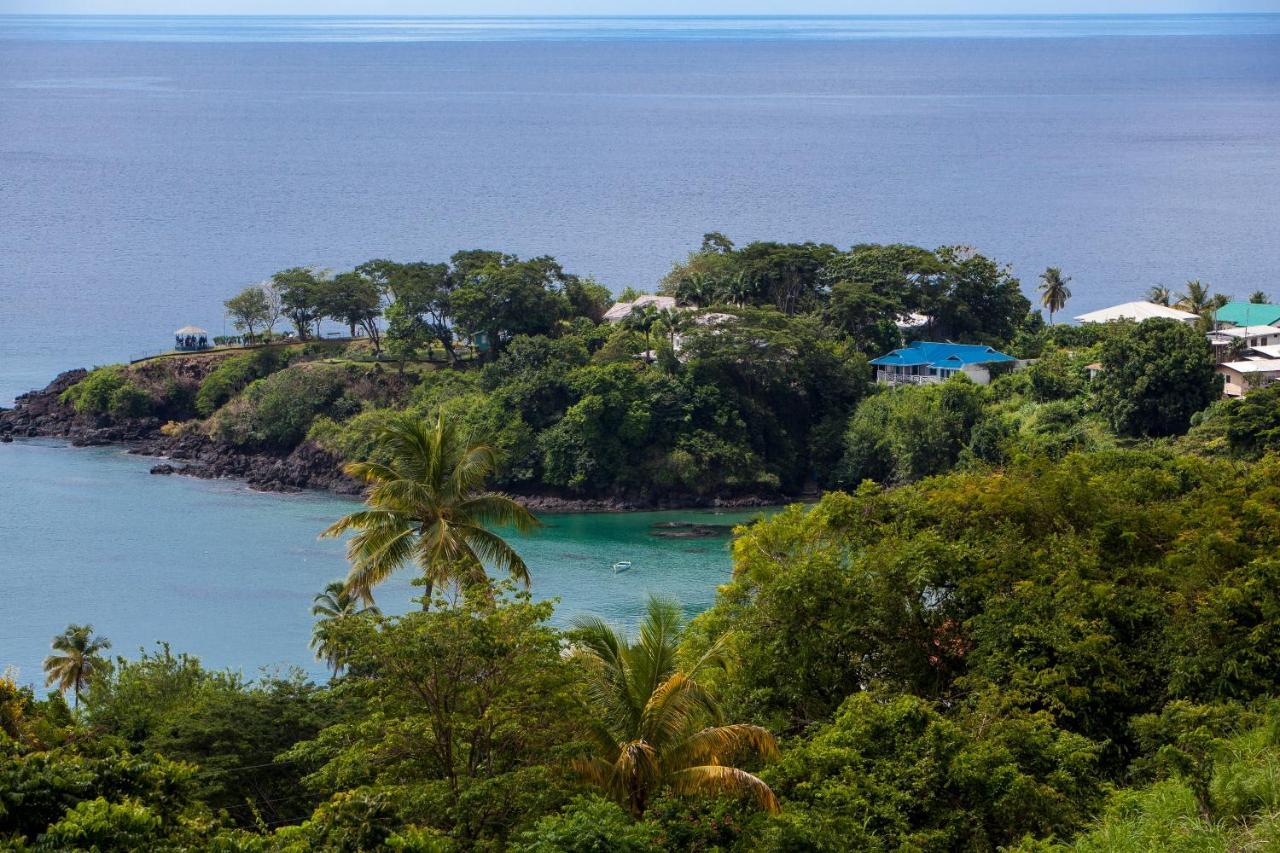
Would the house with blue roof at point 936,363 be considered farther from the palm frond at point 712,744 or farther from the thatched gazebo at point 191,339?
the palm frond at point 712,744

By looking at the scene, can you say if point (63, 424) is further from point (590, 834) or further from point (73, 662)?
point (590, 834)

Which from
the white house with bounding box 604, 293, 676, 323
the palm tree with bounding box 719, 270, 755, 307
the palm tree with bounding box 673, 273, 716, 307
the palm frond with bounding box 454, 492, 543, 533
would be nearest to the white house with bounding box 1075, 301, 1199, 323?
the palm tree with bounding box 719, 270, 755, 307

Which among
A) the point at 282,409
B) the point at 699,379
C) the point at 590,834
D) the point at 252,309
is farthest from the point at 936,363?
the point at 590,834

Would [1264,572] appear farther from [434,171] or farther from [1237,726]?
[434,171]

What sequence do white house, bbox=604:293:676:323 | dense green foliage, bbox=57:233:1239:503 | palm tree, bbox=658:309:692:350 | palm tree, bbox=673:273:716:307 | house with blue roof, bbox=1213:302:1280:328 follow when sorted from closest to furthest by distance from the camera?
dense green foliage, bbox=57:233:1239:503
palm tree, bbox=658:309:692:350
house with blue roof, bbox=1213:302:1280:328
palm tree, bbox=673:273:716:307
white house, bbox=604:293:676:323

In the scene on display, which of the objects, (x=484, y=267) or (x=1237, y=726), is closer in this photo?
(x=1237, y=726)

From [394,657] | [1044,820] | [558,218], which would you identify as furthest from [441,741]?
[558,218]

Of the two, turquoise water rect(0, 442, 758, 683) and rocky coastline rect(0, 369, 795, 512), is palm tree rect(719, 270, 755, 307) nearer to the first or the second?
rocky coastline rect(0, 369, 795, 512)
